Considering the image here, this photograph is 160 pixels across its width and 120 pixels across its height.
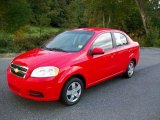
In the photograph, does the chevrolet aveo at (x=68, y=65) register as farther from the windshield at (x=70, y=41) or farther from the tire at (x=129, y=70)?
the tire at (x=129, y=70)

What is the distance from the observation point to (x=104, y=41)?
6406 millimetres

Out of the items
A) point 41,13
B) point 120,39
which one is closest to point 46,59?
point 120,39

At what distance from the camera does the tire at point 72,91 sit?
520cm

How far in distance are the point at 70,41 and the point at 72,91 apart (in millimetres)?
1332

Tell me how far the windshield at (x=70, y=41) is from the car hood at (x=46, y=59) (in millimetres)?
313

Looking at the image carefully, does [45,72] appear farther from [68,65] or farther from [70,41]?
[70,41]

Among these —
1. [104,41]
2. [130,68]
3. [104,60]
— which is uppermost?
[104,41]

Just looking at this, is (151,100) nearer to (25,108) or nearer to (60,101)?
(60,101)

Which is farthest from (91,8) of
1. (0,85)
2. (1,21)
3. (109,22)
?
(0,85)

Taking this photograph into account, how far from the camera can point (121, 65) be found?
7086 millimetres

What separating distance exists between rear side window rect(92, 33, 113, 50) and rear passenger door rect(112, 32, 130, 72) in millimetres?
261

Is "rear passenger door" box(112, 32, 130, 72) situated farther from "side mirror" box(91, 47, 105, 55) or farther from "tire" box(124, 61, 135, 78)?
"side mirror" box(91, 47, 105, 55)

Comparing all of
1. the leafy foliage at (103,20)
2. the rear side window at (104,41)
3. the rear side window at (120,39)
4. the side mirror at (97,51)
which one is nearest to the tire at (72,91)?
the side mirror at (97,51)

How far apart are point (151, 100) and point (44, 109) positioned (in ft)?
8.08
